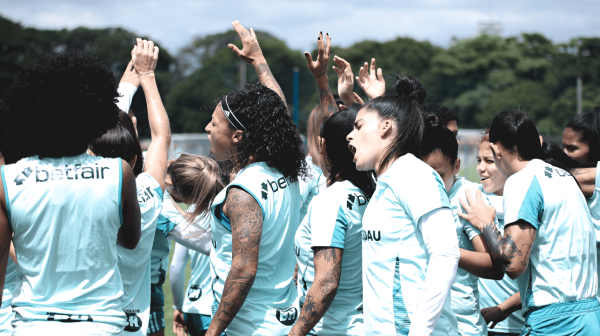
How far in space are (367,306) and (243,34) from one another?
2.37 meters

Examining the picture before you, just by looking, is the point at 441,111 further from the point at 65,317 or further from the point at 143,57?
the point at 65,317

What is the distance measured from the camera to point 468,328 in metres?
2.81

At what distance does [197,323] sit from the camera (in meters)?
3.83

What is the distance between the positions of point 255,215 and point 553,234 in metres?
1.53

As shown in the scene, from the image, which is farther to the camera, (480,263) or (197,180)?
(197,180)

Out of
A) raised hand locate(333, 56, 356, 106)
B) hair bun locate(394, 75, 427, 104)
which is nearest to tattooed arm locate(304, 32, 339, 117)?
raised hand locate(333, 56, 356, 106)

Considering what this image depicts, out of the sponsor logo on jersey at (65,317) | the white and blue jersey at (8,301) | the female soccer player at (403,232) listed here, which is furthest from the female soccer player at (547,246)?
the white and blue jersey at (8,301)

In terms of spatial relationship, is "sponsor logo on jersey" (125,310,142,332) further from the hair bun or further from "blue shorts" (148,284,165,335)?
the hair bun

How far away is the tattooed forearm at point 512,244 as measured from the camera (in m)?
2.60

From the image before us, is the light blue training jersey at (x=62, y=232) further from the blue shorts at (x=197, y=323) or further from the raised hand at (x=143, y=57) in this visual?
the blue shorts at (x=197, y=323)

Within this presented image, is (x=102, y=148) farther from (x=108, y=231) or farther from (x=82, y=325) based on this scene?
(x=82, y=325)

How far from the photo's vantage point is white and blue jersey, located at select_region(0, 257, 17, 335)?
9.55 ft

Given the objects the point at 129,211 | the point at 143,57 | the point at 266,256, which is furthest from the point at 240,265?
the point at 143,57

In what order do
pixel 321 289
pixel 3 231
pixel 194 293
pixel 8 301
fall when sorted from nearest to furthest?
1. pixel 3 231
2. pixel 321 289
3. pixel 8 301
4. pixel 194 293
